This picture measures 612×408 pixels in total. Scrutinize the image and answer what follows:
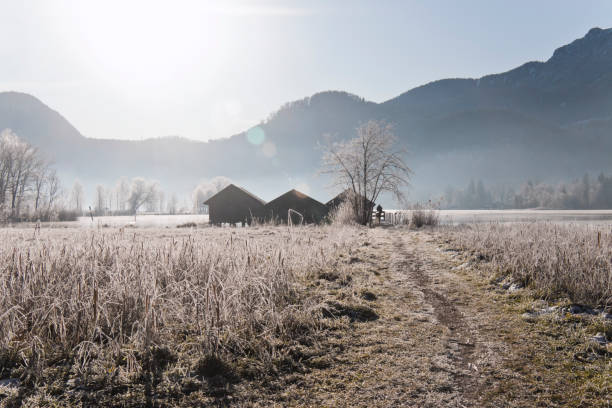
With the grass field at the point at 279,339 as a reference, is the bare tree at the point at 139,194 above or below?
above

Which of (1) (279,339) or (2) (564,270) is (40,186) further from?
(2) (564,270)

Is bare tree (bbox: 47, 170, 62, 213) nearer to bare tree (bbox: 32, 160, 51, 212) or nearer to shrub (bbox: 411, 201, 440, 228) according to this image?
bare tree (bbox: 32, 160, 51, 212)

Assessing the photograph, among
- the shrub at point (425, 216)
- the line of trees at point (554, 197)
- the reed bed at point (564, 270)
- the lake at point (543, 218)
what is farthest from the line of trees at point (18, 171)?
the line of trees at point (554, 197)

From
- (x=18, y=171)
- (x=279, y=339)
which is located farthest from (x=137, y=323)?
(x=18, y=171)

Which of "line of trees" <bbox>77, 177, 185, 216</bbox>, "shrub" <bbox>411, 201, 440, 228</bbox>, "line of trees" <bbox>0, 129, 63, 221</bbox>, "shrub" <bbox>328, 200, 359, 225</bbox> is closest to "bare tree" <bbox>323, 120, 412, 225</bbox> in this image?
"shrub" <bbox>328, 200, 359, 225</bbox>

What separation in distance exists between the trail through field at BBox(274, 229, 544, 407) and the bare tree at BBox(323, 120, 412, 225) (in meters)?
26.7

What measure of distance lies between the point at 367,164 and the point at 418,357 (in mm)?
31306

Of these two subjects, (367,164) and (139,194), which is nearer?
(367,164)

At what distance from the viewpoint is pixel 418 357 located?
146 inches

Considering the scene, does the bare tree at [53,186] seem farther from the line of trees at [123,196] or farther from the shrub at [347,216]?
the shrub at [347,216]

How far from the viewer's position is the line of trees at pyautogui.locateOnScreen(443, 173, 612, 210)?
11814 centimetres

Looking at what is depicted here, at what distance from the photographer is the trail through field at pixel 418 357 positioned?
2953 millimetres

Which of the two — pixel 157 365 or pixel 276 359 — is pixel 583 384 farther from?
pixel 157 365

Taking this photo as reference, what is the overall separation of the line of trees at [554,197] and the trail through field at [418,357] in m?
111
